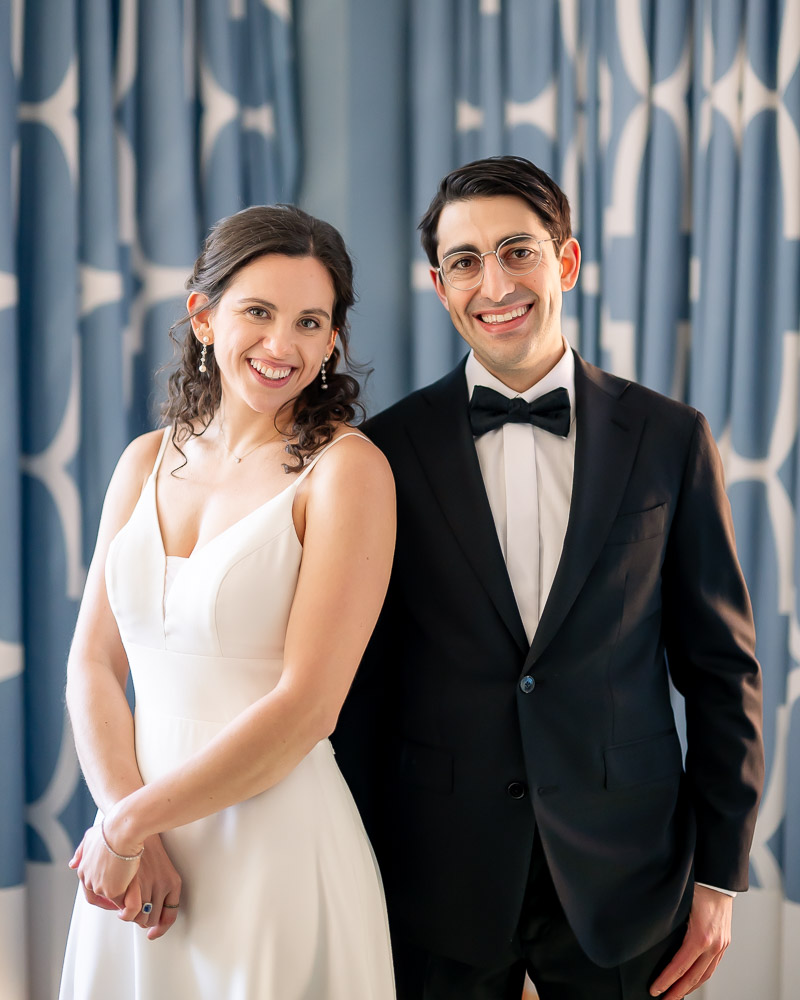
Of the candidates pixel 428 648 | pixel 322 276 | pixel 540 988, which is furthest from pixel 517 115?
pixel 540 988

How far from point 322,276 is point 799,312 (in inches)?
49.2

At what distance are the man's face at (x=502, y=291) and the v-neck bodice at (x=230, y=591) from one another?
350 mm

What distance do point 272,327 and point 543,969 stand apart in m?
1.15

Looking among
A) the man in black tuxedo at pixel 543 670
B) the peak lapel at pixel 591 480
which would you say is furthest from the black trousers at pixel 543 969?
the peak lapel at pixel 591 480

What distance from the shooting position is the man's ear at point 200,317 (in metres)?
1.54

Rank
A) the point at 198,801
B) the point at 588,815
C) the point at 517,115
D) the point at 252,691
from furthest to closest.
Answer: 1. the point at 517,115
2. the point at 588,815
3. the point at 252,691
4. the point at 198,801

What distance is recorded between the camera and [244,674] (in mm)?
1412

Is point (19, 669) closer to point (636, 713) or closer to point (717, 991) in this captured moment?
point (636, 713)

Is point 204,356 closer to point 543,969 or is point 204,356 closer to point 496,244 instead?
point 496,244

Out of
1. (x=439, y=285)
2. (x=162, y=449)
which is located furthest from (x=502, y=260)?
(x=162, y=449)

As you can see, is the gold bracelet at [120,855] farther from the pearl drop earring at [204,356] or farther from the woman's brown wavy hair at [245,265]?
the pearl drop earring at [204,356]

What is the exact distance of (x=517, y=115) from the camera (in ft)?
7.31

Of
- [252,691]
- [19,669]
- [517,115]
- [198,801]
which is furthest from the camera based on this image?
[517,115]

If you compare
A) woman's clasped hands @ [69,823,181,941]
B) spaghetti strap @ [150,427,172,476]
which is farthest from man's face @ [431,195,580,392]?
woman's clasped hands @ [69,823,181,941]
